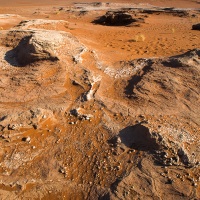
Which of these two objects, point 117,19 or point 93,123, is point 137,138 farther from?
Result: point 117,19

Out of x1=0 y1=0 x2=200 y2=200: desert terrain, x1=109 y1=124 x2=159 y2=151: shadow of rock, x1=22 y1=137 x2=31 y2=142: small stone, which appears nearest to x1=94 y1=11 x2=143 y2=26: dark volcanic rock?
x1=0 y1=0 x2=200 y2=200: desert terrain

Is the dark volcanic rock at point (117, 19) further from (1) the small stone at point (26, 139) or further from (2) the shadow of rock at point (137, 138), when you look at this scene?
(1) the small stone at point (26, 139)

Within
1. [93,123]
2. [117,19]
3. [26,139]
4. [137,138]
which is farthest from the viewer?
[117,19]

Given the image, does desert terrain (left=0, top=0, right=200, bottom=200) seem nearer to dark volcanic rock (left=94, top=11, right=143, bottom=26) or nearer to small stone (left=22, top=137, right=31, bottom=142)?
small stone (left=22, top=137, right=31, bottom=142)

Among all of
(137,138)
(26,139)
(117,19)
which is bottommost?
(117,19)

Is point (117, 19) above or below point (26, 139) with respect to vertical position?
below

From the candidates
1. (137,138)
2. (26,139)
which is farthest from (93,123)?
(26,139)

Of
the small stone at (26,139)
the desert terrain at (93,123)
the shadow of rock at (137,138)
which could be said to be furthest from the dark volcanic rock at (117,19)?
the small stone at (26,139)

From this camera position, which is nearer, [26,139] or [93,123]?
[26,139]

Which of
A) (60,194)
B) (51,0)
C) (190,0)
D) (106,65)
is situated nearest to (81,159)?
(60,194)
